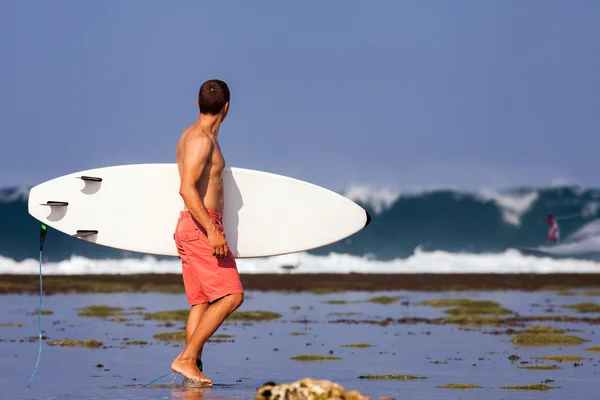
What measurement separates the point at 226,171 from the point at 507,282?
93.2 feet

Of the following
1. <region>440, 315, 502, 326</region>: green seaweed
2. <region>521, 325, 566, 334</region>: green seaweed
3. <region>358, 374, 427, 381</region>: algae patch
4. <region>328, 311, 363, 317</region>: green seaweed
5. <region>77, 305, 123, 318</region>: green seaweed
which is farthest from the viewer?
<region>328, 311, 363, 317</region>: green seaweed

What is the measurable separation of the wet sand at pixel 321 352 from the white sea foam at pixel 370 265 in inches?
848

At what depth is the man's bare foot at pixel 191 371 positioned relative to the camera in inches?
360

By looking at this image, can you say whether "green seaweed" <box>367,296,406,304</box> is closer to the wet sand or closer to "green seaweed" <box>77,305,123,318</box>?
the wet sand

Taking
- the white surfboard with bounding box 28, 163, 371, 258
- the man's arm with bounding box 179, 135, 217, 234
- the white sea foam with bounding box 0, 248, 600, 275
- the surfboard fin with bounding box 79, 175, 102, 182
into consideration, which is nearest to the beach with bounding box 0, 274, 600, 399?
the white surfboard with bounding box 28, 163, 371, 258

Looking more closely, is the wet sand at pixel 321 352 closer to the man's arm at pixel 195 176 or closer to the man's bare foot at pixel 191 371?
the man's bare foot at pixel 191 371

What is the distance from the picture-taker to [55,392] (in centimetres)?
878

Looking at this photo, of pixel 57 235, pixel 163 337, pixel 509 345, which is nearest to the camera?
pixel 509 345

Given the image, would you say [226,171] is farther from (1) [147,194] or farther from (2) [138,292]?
(2) [138,292]

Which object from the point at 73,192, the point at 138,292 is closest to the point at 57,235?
the point at 138,292

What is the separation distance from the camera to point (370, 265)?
48688 mm

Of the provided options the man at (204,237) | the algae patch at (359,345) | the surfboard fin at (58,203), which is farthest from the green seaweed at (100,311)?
the man at (204,237)

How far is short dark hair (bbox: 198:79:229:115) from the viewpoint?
9.38 metres

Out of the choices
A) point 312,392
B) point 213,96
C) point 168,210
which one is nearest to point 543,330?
point 168,210
